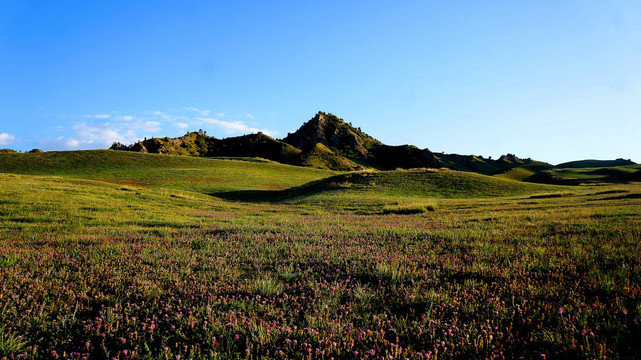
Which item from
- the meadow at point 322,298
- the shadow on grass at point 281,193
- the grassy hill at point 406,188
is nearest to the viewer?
the meadow at point 322,298

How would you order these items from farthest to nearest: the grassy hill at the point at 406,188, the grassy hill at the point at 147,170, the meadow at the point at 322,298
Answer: the grassy hill at the point at 147,170, the grassy hill at the point at 406,188, the meadow at the point at 322,298

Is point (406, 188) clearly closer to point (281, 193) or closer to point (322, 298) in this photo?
point (281, 193)

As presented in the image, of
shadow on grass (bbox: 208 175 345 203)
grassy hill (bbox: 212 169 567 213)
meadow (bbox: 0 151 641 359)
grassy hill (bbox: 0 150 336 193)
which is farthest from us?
grassy hill (bbox: 0 150 336 193)

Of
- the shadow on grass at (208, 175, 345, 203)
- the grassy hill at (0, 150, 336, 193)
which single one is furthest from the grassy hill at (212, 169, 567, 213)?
the grassy hill at (0, 150, 336, 193)

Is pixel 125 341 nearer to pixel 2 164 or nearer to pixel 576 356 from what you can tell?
pixel 576 356

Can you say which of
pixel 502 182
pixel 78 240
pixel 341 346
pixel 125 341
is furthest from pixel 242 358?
pixel 502 182

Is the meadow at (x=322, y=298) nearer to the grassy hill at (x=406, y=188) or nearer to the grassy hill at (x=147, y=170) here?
the grassy hill at (x=406, y=188)

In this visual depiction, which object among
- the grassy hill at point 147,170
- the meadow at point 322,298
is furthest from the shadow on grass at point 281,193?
the meadow at point 322,298

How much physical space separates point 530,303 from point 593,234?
785 centimetres

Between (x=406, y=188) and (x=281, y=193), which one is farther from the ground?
(x=406, y=188)

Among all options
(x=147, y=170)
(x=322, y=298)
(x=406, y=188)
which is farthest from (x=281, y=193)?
(x=322, y=298)

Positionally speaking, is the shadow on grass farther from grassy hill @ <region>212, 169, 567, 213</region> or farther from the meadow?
the meadow

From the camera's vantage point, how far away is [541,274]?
5.63 m

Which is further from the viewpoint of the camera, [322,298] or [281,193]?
[281,193]
